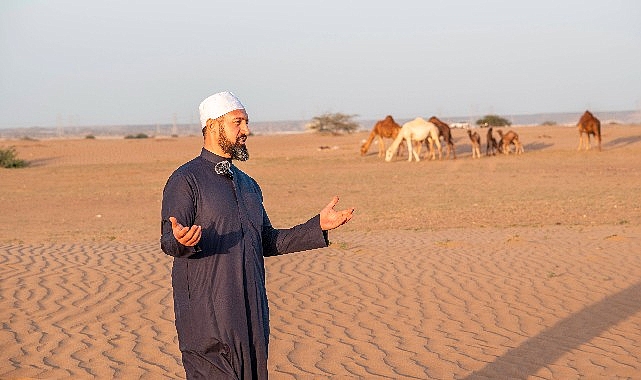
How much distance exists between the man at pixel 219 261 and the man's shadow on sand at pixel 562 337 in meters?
3.10

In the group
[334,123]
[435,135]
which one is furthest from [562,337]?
[334,123]

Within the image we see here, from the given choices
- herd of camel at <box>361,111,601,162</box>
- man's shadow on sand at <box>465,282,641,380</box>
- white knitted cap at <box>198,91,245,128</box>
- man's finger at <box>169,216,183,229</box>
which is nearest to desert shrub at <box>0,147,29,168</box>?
herd of camel at <box>361,111,601,162</box>

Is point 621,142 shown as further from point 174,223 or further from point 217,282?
point 174,223

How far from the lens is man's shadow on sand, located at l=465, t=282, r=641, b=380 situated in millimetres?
7191

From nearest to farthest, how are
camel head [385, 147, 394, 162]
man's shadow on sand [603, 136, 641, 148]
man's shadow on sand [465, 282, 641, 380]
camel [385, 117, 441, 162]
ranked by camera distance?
man's shadow on sand [465, 282, 641, 380] < camel head [385, 147, 394, 162] < camel [385, 117, 441, 162] < man's shadow on sand [603, 136, 641, 148]

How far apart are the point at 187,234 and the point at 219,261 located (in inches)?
14.4

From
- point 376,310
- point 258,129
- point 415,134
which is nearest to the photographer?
point 376,310

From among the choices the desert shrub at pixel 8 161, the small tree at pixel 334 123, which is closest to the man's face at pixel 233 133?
the desert shrub at pixel 8 161

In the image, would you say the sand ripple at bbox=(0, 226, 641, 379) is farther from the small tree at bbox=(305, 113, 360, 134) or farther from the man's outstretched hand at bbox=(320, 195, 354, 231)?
the small tree at bbox=(305, 113, 360, 134)

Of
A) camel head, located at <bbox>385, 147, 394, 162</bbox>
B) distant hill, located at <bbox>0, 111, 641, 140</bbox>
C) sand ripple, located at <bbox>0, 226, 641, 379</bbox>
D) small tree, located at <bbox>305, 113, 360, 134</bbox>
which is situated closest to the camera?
sand ripple, located at <bbox>0, 226, 641, 379</bbox>

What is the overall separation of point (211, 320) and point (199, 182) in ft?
1.79

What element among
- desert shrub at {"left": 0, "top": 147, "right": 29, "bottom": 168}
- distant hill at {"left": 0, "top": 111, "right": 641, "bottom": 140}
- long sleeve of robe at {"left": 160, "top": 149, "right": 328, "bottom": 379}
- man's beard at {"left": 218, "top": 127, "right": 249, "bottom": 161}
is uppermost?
man's beard at {"left": 218, "top": 127, "right": 249, "bottom": 161}

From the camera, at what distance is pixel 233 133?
437 cm

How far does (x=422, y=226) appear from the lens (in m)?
17.0
